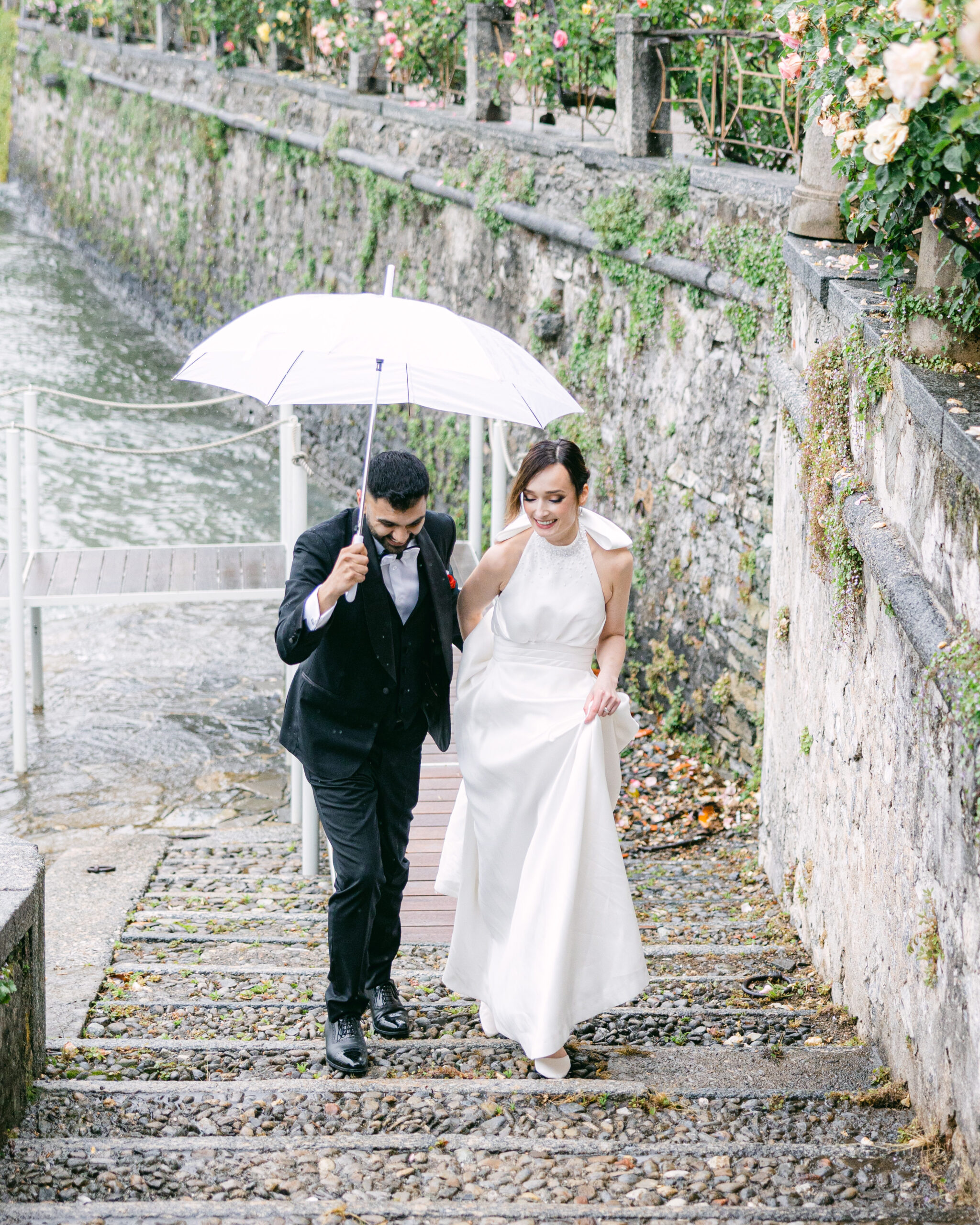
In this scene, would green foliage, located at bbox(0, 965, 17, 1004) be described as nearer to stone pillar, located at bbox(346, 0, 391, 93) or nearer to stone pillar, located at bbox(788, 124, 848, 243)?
stone pillar, located at bbox(788, 124, 848, 243)

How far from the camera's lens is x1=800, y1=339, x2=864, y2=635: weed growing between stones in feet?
13.3

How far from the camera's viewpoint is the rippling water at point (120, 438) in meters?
12.2

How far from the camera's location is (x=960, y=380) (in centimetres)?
337

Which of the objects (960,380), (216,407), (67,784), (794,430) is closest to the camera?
(960,380)

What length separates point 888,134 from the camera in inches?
118

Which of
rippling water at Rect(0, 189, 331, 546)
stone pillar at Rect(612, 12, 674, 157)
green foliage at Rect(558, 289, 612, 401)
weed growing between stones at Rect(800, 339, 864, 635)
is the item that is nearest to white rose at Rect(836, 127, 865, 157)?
weed growing between stones at Rect(800, 339, 864, 635)

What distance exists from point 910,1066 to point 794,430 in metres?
2.45

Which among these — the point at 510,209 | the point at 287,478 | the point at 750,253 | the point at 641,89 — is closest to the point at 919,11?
the point at 750,253

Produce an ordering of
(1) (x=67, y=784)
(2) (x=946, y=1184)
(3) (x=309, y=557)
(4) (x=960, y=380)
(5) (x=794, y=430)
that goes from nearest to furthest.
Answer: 1. (2) (x=946, y=1184)
2. (4) (x=960, y=380)
3. (3) (x=309, y=557)
4. (5) (x=794, y=430)
5. (1) (x=67, y=784)

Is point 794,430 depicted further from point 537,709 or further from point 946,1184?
point 946,1184

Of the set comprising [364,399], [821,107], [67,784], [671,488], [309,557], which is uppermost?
[821,107]

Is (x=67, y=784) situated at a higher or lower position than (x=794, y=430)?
lower

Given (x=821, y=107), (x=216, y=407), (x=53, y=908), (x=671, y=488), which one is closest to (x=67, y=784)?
(x=53, y=908)

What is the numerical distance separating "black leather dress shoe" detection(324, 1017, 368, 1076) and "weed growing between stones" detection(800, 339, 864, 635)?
5.90 ft
